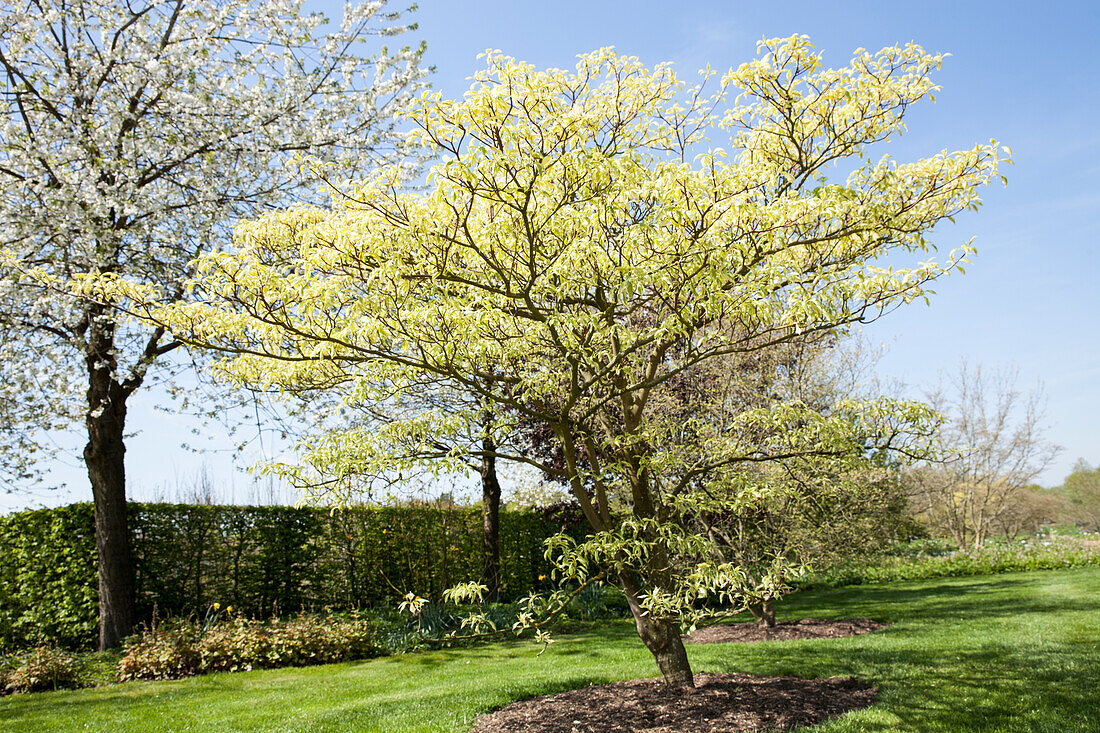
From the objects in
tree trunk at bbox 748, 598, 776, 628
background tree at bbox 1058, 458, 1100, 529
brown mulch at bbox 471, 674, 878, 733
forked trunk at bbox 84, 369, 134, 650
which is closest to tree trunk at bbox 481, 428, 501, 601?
tree trunk at bbox 748, 598, 776, 628

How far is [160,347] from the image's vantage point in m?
8.84

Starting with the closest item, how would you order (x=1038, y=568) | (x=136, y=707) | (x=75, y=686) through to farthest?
(x=136, y=707) < (x=75, y=686) < (x=1038, y=568)

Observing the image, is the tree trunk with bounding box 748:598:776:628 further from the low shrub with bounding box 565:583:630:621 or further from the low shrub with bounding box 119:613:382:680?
the low shrub with bounding box 119:613:382:680

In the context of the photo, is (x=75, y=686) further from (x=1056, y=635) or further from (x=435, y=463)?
(x=1056, y=635)

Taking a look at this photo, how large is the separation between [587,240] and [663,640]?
3.01 metres

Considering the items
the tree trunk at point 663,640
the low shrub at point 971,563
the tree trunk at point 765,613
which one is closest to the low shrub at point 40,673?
the tree trunk at point 663,640

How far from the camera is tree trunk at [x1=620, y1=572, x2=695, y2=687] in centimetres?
471

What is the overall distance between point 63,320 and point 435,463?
21.0 ft

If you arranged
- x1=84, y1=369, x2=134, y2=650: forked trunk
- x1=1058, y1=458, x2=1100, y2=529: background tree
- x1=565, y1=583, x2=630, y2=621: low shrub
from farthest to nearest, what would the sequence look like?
1. x1=1058, y1=458, x2=1100, y2=529: background tree
2. x1=565, y1=583, x2=630, y2=621: low shrub
3. x1=84, y1=369, x2=134, y2=650: forked trunk

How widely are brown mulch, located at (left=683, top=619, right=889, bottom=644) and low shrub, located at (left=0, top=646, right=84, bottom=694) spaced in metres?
7.05

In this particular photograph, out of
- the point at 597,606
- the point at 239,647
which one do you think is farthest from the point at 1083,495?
the point at 239,647

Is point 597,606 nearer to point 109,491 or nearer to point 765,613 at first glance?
point 765,613

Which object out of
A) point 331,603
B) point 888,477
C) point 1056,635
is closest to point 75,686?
point 331,603

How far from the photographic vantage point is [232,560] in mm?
9953
